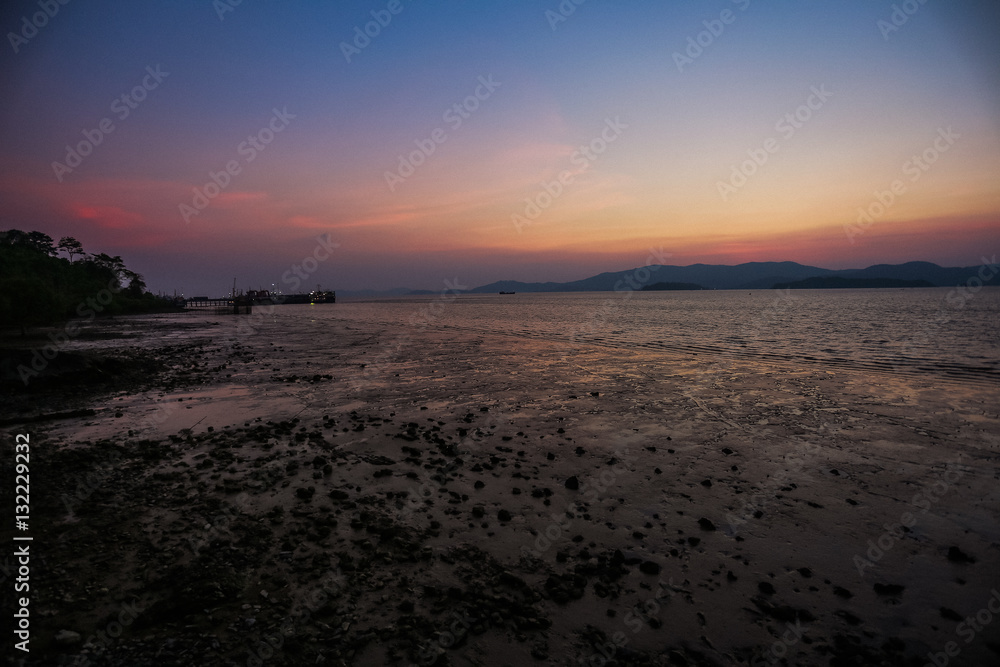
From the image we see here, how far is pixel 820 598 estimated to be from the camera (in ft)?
19.3

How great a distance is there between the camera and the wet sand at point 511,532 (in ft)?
16.3

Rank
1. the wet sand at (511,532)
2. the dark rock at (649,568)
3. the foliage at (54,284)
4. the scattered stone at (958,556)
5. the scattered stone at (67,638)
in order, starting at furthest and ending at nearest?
the foliage at (54,284) < the scattered stone at (958,556) < the dark rock at (649,568) < the wet sand at (511,532) < the scattered stone at (67,638)

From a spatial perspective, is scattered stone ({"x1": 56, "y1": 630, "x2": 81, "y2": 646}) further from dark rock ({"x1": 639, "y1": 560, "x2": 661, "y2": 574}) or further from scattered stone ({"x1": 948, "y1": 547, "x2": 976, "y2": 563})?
scattered stone ({"x1": 948, "y1": 547, "x2": 976, "y2": 563})

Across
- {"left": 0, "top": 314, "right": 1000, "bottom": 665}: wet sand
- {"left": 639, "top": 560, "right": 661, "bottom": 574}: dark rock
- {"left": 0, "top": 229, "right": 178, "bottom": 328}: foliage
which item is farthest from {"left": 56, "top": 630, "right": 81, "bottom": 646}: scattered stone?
{"left": 0, "top": 229, "right": 178, "bottom": 328}: foliage

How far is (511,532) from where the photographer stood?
748cm

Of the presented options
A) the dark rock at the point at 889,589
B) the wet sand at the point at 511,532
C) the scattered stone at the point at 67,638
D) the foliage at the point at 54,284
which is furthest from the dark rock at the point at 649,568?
the foliage at the point at 54,284

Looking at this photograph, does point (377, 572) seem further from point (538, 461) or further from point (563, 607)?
point (538, 461)

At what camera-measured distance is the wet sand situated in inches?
196

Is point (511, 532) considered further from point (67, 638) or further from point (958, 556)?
point (958, 556)

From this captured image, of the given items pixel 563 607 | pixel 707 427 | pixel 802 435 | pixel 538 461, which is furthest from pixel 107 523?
pixel 802 435

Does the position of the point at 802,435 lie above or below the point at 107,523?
below

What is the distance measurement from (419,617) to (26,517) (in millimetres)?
7275

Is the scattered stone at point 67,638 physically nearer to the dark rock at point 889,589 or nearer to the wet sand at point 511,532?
the wet sand at point 511,532

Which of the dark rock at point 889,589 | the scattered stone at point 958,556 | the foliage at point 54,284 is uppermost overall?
the foliage at point 54,284
